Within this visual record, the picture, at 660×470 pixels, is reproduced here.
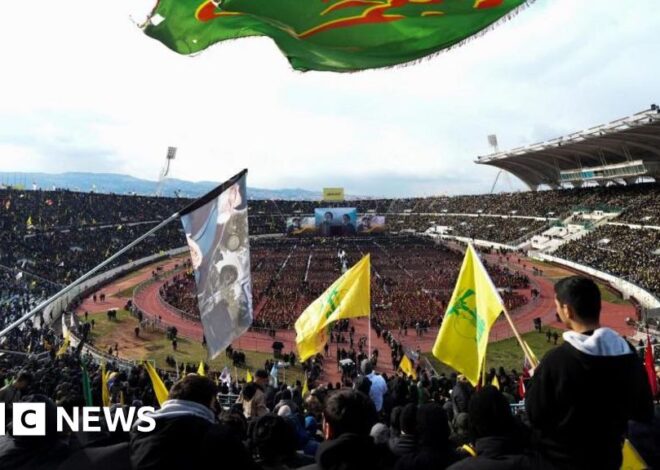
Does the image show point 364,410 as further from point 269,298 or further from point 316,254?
point 316,254

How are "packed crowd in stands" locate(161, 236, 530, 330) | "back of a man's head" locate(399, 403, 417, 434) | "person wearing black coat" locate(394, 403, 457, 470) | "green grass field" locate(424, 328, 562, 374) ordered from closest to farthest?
"person wearing black coat" locate(394, 403, 457, 470)
"back of a man's head" locate(399, 403, 417, 434)
"green grass field" locate(424, 328, 562, 374)
"packed crowd in stands" locate(161, 236, 530, 330)

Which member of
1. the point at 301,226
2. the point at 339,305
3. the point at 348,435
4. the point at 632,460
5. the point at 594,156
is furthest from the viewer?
the point at 301,226

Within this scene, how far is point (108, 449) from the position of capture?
10.4ft

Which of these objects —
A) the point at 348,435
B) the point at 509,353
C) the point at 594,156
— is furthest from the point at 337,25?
the point at 594,156

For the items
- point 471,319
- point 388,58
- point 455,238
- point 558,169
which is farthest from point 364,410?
point 558,169

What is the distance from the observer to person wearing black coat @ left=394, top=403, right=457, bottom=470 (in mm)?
3270

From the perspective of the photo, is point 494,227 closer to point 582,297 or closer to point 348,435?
point 582,297

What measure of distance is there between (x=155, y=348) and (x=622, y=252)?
36.3 m

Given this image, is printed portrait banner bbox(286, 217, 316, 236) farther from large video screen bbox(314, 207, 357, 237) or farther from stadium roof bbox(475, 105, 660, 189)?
stadium roof bbox(475, 105, 660, 189)

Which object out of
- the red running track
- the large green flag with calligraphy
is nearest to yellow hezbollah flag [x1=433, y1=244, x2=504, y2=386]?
the large green flag with calligraphy

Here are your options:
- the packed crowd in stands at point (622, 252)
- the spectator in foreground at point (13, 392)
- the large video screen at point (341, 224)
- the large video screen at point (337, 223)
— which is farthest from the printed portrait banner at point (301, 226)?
the spectator in foreground at point (13, 392)

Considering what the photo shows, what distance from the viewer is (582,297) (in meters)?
2.96

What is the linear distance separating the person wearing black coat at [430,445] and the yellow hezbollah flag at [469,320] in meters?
4.51

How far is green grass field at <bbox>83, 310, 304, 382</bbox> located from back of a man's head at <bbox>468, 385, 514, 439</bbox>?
57.2 feet
